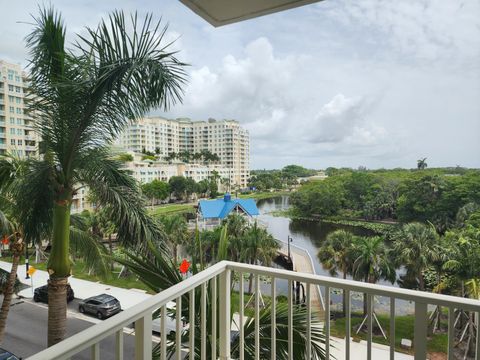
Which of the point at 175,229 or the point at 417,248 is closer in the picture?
the point at 417,248

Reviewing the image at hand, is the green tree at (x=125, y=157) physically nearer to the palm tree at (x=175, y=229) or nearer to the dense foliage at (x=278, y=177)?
the palm tree at (x=175, y=229)

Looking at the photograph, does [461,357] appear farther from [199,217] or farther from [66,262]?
[66,262]

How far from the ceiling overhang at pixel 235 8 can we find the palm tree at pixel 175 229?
2196 millimetres

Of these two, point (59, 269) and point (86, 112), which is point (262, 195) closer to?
point (86, 112)

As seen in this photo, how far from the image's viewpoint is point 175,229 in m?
3.52

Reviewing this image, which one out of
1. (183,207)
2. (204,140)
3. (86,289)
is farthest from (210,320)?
(86,289)

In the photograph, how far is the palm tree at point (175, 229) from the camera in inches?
128

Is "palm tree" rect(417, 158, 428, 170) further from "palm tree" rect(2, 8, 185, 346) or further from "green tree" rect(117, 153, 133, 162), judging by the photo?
"green tree" rect(117, 153, 133, 162)

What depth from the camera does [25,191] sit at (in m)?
2.60

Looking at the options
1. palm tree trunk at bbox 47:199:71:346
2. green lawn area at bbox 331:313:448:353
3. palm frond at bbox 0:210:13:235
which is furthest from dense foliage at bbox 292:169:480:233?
palm frond at bbox 0:210:13:235

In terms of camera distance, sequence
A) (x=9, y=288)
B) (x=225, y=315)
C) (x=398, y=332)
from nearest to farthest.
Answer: (x=225, y=315) < (x=398, y=332) < (x=9, y=288)

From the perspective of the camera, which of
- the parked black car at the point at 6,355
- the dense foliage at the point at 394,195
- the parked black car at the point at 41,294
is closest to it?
the dense foliage at the point at 394,195

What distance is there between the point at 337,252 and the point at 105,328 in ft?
10.0

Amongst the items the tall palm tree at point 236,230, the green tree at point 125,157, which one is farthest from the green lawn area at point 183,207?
the green tree at point 125,157
